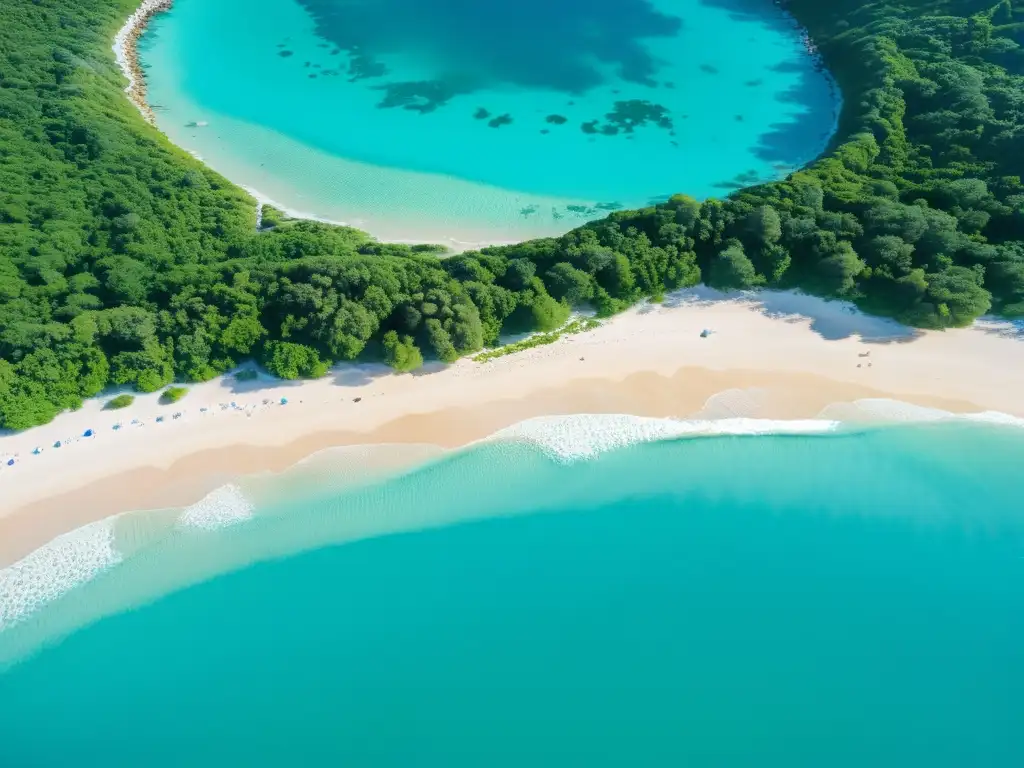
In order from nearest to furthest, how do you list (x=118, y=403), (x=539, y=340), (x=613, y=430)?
(x=118, y=403), (x=613, y=430), (x=539, y=340)

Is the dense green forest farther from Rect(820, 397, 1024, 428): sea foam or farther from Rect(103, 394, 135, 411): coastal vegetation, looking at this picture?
A: Rect(820, 397, 1024, 428): sea foam

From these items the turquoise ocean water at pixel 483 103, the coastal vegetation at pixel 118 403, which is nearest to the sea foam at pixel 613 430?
the turquoise ocean water at pixel 483 103

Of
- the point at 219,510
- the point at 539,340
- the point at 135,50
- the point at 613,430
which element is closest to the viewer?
the point at 219,510

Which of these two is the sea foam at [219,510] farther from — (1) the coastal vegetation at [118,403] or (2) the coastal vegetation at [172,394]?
(1) the coastal vegetation at [118,403]

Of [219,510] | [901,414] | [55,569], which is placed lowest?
[901,414]

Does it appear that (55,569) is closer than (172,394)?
Yes

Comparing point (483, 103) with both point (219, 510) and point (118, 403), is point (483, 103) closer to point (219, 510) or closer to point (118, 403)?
point (118, 403)

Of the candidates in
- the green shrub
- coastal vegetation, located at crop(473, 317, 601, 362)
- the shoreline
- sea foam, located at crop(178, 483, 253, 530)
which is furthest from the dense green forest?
sea foam, located at crop(178, 483, 253, 530)

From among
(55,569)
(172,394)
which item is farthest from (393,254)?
(55,569)
